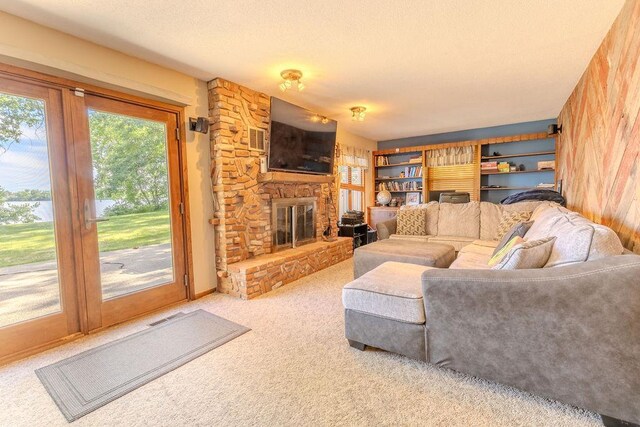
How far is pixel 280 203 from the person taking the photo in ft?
12.7

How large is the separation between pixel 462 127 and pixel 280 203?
→ 3.84 m

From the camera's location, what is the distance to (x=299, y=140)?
12.5 ft

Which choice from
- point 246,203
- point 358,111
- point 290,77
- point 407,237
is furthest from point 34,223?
point 407,237

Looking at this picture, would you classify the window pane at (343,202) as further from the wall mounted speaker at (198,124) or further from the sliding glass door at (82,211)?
the sliding glass door at (82,211)

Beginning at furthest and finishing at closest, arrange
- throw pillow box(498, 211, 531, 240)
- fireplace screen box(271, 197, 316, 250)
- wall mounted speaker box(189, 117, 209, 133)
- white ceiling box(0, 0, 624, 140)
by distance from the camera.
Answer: fireplace screen box(271, 197, 316, 250) < throw pillow box(498, 211, 531, 240) < wall mounted speaker box(189, 117, 209, 133) < white ceiling box(0, 0, 624, 140)

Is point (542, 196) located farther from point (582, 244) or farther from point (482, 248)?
point (582, 244)

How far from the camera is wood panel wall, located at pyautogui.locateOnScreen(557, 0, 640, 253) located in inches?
71.6

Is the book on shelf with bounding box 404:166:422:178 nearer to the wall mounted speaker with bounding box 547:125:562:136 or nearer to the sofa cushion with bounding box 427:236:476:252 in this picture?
the wall mounted speaker with bounding box 547:125:562:136

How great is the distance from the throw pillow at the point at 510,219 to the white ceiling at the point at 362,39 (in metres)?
1.45

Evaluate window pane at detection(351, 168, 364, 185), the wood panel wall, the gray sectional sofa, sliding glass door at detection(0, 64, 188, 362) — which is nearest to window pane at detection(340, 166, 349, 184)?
window pane at detection(351, 168, 364, 185)

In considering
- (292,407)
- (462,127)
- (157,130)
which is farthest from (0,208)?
(462,127)

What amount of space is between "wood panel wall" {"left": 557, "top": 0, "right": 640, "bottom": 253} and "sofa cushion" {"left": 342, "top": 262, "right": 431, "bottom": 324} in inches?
49.9

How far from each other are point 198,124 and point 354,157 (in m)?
3.46

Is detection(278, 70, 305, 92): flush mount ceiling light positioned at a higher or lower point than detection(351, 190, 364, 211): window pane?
higher
